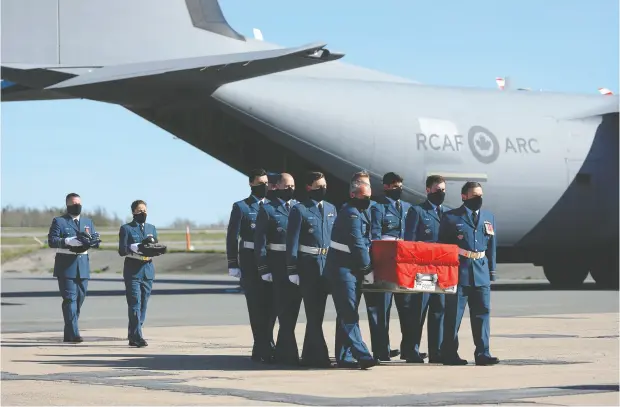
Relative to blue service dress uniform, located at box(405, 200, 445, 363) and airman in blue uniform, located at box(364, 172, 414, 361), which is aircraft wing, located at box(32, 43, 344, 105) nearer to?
airman in blue uniform, located at box(364, 172, 414, 361)

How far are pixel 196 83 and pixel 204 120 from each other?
2.18 m

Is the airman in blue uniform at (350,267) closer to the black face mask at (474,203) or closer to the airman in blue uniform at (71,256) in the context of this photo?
the black face mask at (474,203)

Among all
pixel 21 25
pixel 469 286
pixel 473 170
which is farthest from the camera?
pixel 473 170

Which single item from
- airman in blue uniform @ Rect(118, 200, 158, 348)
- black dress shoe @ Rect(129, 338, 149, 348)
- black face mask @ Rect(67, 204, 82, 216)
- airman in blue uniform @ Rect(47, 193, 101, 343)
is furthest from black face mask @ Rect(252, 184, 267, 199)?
black face mask @ Rect(67, 204, 82, 216)

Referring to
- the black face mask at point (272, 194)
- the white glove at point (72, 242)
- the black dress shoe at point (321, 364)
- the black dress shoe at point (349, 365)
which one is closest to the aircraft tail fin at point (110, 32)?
the white glove at point (72, 242)

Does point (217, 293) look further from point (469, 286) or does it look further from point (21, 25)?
point (469, 286)

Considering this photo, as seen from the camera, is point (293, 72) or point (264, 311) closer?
point (264, 311)

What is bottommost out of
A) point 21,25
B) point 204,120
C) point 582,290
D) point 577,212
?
point 582,290

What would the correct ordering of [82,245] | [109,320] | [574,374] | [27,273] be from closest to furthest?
1. [574,374]
2. [82,245]
3. [109,320]
4. [27,273]

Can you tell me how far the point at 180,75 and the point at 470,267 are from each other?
988 centimetres

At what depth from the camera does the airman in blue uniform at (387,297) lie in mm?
13242

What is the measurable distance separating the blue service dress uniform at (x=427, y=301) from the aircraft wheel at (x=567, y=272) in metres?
17.5

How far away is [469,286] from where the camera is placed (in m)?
13.0

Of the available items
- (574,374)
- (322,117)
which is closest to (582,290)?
(322,117)
